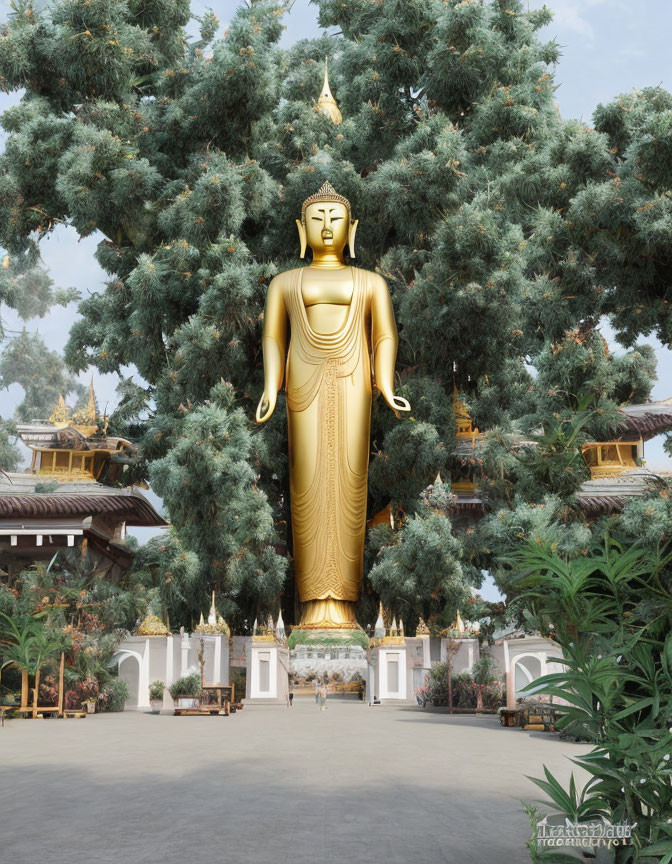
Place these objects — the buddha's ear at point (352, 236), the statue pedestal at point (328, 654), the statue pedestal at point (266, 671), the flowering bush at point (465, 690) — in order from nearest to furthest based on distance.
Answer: the flowering bush at point (465, 690)
the statue pedestal at point (328, 654)
the statue pedestal at point (266, 671)
the buddha's ear at point (352, 236)

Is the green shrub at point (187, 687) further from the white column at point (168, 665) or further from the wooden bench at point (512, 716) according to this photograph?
the wooden bench at point (512, 716)

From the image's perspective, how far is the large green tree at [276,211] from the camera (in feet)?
47.1

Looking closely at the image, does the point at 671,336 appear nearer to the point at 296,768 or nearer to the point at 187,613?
the point at 296,768

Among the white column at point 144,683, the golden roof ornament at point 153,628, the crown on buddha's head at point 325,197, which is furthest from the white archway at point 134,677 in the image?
the crown on buddha's head at point 325,197

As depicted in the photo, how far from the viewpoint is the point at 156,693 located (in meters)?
15.0

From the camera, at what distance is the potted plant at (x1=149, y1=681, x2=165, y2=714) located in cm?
1462

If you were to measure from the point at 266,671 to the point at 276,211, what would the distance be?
309 inches

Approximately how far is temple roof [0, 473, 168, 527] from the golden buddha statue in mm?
3615

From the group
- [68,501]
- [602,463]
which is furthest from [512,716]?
[68,501]

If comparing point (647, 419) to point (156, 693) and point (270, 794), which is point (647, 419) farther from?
point (270, 794)

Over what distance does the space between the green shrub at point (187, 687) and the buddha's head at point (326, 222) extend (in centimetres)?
713

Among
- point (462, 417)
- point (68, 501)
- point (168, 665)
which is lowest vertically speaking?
point (168, 665)

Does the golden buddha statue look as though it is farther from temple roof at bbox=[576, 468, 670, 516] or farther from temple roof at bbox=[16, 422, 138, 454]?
temple roof at bbox=[576, 468, 670, 516]

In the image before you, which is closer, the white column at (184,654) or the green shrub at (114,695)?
the green shrub at (114,695)
